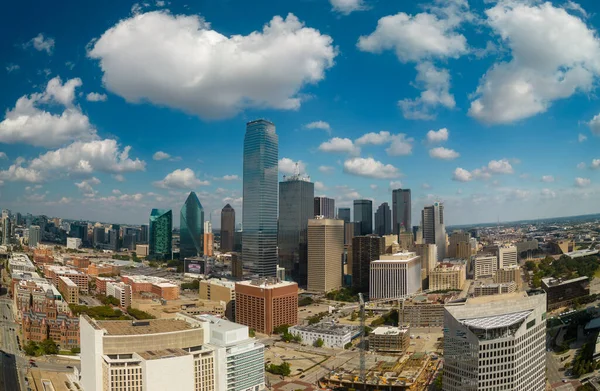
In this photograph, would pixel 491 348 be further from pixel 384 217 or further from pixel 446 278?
pixel 384 217

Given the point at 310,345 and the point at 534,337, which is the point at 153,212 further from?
the point at 534,337

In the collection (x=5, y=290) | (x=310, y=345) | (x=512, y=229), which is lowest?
(x=310, y=345)

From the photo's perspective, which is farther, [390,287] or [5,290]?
[390,287]

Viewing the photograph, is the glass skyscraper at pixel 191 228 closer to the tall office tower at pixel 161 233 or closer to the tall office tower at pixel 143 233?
the tall office tower at pixel 161 233

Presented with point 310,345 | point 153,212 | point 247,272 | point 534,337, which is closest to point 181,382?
point 534,337

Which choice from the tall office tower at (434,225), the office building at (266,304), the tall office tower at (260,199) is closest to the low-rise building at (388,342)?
the office building at (266,304)

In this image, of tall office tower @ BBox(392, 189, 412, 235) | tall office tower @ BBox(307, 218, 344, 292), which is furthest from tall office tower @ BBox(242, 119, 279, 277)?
tall office tower @ BBox(392, 189, 412, 235)
